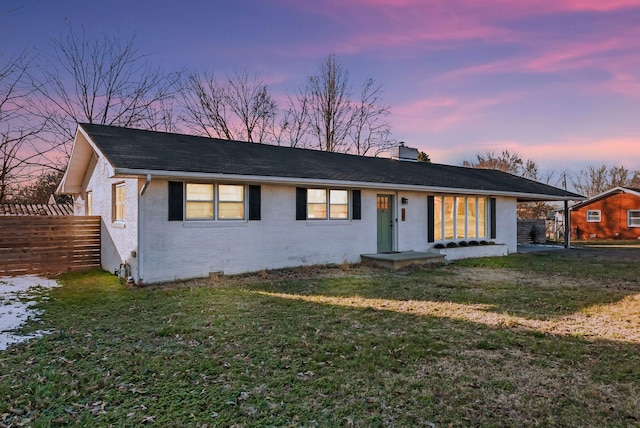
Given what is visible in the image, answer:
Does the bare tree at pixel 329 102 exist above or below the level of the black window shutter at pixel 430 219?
above

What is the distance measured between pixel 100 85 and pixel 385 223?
18.5 meters

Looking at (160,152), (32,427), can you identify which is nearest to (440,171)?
(160,152)

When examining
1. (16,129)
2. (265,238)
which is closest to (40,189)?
(16,129)

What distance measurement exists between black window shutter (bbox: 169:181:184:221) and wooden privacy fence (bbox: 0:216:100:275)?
3.86 m

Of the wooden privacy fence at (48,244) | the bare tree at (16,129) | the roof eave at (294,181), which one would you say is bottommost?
the wooden privacy fence at (48,244)

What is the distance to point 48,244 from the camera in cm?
1004

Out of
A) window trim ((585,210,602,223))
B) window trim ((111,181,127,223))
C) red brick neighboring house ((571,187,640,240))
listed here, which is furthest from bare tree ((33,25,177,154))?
window trim ((585,210,602,223))

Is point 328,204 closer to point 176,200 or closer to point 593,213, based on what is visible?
point 176,200

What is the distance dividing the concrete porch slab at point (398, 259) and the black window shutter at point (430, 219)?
1.12m

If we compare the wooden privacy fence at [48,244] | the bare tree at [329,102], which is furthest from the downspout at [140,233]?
the bare tree at [329,102]

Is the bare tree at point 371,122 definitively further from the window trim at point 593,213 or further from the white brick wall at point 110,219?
the white brick wall at point 110,219

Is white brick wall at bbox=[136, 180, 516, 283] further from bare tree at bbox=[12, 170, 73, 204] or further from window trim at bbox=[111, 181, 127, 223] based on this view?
bare tree at bbox=[12, 170, 73, 204]

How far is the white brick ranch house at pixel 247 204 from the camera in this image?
340 inches

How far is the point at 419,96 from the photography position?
1616 cm
